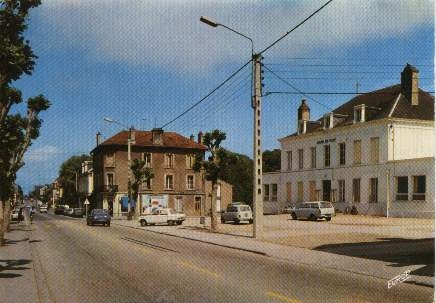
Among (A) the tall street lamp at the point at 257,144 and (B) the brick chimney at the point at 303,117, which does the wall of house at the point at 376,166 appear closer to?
(B) the brick chimney at the point at 303,117

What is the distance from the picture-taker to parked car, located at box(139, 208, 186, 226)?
40875mm

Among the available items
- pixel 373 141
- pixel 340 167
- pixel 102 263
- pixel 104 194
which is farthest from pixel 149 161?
pixel 102 263

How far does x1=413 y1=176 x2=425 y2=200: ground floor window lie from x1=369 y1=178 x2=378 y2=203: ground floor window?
4415 mm

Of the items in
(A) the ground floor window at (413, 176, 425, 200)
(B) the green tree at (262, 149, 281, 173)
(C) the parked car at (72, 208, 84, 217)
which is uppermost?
(B) the green tree at (262, 149, 281, 173)

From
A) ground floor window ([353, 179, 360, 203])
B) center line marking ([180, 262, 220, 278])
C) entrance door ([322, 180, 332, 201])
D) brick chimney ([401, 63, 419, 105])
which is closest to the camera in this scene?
center line marking ([180, 262, 220, 278])

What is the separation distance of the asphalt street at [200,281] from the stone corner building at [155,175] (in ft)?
173

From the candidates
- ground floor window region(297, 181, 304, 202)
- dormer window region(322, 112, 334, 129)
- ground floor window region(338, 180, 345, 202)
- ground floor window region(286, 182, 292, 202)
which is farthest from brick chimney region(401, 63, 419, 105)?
ground floor window region(286, 182, 292, 202)

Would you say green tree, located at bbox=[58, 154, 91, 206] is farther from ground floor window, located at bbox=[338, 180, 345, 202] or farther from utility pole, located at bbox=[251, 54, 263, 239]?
utility pole, located at bbox=[251, 54, 263, 239]

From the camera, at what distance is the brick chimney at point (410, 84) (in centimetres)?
4725

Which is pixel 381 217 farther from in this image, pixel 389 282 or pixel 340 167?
pixel 389 282

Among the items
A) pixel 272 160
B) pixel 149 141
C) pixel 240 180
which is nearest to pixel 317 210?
pixel 149 141

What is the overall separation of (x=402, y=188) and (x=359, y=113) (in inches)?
373

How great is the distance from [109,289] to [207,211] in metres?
63.7

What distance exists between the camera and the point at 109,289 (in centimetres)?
1056
